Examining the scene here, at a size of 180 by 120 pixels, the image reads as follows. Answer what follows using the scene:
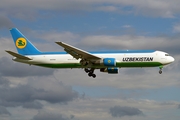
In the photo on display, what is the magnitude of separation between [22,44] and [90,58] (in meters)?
15.3

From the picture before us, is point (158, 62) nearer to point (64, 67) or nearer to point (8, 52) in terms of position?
point (64, 67)

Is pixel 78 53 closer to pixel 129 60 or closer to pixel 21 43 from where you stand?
pixel 129 60

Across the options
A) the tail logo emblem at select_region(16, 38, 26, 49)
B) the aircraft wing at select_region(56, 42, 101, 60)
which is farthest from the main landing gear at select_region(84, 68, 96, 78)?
the tail logo emblem at select_region(16, 38, 26, 49)

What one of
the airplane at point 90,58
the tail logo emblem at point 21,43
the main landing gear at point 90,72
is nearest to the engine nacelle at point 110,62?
the airplane at point 90,58

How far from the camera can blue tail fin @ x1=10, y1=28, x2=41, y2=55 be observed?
96250 millimetres

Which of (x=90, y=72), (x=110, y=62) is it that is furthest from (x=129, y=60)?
(x=90, y=72)

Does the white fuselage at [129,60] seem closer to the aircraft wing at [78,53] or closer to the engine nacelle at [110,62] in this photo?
the engine nacelle at [110,62]

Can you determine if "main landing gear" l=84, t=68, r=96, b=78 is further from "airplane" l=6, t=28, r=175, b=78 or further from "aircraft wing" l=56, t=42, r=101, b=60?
"aircraft wing" l=56, t=42, r=101, b=60

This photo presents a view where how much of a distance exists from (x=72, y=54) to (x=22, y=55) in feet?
33.3

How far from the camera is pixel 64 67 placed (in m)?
93.1

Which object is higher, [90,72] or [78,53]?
[78,53]

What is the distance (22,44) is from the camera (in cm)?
9794

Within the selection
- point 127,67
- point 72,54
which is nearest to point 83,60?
point 72,54

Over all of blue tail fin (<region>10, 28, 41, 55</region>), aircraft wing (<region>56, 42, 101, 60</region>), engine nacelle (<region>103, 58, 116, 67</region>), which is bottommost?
engine nacelle (<region>103, 58, 116, 67</region>)
